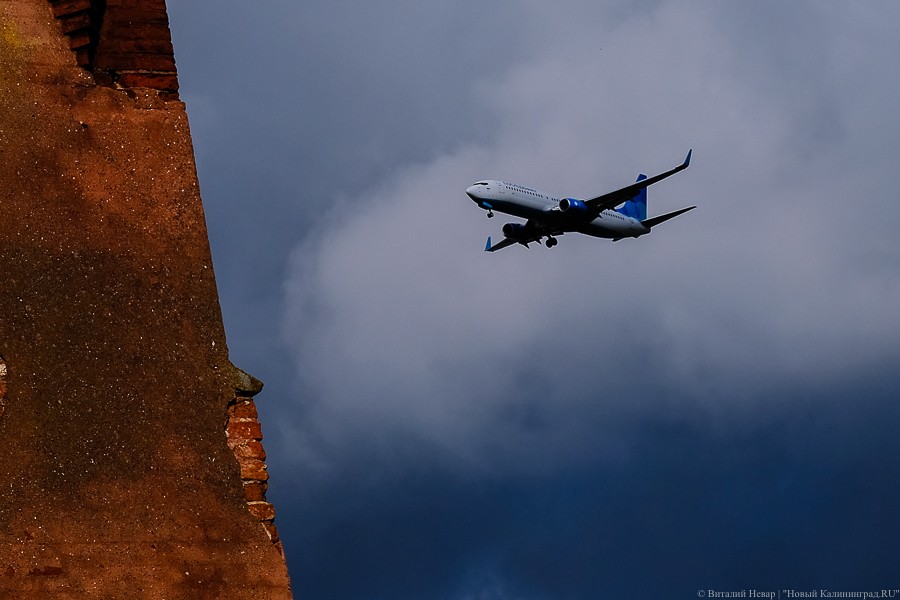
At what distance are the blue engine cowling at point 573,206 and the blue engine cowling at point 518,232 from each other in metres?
1.54

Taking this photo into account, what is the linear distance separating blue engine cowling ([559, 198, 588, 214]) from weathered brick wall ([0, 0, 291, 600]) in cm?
4584

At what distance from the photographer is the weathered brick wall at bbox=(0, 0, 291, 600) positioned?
4363mm

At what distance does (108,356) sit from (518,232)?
46389mm

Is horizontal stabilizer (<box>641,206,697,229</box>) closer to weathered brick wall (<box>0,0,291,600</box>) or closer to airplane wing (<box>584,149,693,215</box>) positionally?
airplane wing (<box>584,149,693,215</box>)

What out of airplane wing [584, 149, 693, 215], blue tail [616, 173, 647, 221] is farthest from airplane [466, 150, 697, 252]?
blue tail [616, 173, 647, 221]

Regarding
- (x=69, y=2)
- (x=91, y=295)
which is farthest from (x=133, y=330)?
(x=69, y=2)

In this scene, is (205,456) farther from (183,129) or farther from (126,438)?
(183,129)

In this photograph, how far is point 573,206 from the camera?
5041 cm

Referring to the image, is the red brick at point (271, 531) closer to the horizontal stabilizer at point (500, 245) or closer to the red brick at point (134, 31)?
the red brick at point (134, 31)

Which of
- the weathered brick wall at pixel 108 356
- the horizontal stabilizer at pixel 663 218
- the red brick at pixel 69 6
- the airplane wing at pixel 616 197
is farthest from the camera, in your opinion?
the horizontal stabilizer at pixel 663 218

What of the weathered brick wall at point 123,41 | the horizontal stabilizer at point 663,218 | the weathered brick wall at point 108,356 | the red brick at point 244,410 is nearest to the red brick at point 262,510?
the weathered brick wall at point 108,356

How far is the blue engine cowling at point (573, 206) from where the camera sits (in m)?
50.4

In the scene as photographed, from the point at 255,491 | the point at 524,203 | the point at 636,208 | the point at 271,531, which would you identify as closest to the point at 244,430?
the point at 255,491

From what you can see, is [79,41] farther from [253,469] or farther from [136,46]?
[253,469]
